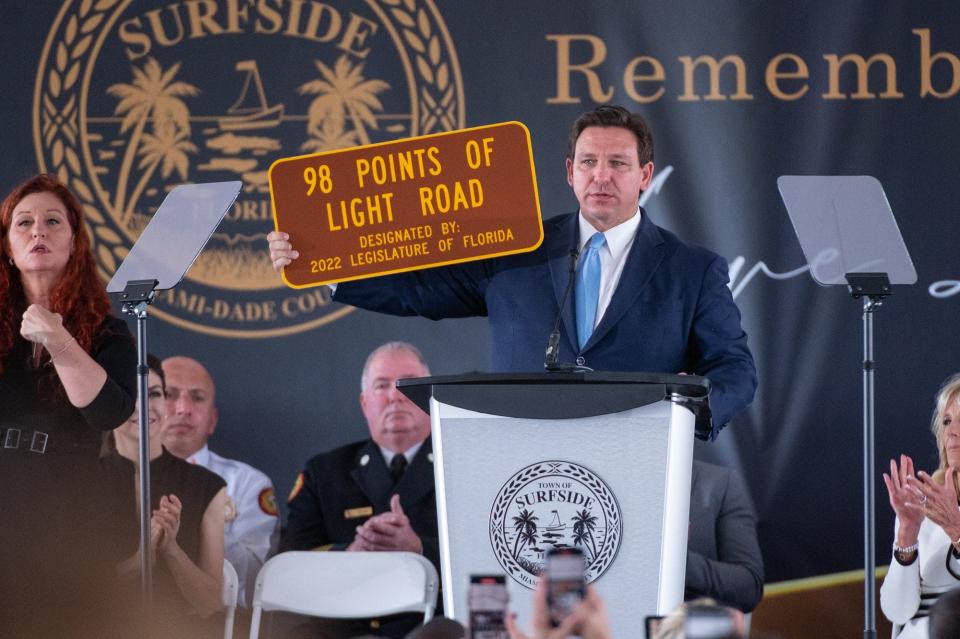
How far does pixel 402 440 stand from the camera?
184 inches

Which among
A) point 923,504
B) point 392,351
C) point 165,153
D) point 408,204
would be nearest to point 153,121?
point 165,153

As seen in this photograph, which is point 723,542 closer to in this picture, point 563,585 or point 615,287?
point 615,287

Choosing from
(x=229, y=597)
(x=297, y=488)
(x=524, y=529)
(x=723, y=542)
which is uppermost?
(x=524, y=529)

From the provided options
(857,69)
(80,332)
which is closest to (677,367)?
(80,332)

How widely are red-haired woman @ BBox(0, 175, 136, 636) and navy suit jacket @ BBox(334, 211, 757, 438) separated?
0.70m

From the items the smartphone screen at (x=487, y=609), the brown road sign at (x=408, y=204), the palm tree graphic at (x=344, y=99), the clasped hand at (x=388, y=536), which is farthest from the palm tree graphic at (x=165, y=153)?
the smartphone screen at (x=487, y=609)

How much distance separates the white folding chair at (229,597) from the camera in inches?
173

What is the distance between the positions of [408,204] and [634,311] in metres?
0.62

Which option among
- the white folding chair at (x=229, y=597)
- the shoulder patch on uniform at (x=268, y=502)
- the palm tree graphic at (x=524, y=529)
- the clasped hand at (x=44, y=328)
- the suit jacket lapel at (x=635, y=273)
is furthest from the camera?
the shoulder patch on uniform at (x=268, y=502)

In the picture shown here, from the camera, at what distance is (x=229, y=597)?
14.5ft

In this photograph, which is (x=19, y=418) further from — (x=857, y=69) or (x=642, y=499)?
(x=857, y=69)

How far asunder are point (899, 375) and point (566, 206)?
1.34 meters

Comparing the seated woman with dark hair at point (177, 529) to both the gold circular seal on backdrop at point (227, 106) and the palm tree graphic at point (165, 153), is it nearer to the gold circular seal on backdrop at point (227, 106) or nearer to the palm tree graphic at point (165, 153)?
the gold circular seal on backdrop at point (227, 106)

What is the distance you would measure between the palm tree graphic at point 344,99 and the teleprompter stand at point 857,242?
162 cm
